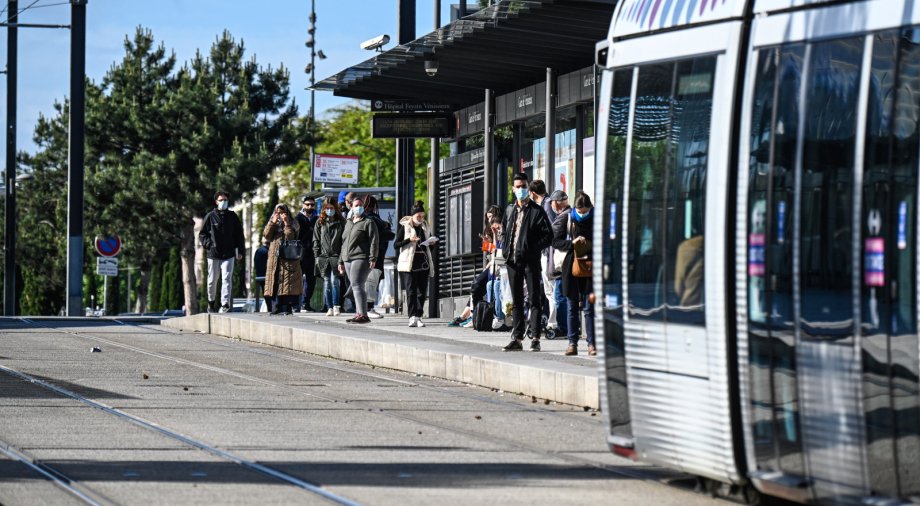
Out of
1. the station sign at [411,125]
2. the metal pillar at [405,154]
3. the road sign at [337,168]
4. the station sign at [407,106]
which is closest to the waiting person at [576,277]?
the station sign at [411,125]

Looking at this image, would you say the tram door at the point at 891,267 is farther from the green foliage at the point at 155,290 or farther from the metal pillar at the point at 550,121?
the green foliage at the point at 155,290

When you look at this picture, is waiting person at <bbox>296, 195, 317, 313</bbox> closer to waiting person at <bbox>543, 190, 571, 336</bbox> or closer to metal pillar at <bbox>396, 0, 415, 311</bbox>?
metal pillar at <bbox>396, 0, 415, 311</bbox>

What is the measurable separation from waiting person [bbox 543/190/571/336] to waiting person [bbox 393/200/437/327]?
108 inches

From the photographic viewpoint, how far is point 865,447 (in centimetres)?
672

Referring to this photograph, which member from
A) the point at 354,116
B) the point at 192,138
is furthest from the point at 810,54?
the point at 354,116

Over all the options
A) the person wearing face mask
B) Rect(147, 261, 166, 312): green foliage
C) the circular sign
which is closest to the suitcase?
the person wearing face mask

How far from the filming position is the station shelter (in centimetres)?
1881

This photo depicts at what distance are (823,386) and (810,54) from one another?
1376 millimetres

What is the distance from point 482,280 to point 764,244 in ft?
44.0

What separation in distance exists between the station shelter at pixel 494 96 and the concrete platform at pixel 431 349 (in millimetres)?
1830

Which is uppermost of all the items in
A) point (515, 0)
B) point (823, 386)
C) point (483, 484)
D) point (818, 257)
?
point (515, 0)

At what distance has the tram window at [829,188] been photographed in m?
6.84

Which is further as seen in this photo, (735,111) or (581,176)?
(581,176)

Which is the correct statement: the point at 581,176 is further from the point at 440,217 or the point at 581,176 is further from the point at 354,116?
the point at 354,116
